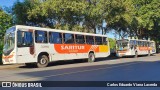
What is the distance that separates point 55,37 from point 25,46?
11.4ft

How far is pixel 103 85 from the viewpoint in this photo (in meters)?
11.2

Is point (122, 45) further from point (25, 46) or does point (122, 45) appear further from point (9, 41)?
point (9, 41)

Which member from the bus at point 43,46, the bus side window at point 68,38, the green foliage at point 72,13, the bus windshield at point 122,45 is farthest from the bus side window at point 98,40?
A: the bus windshield at point 122,45

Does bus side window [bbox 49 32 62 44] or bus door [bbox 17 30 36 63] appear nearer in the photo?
bus door [bbox 17 30 36 63]

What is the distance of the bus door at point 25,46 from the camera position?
19812 mm

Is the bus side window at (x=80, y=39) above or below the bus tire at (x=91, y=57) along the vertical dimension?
above

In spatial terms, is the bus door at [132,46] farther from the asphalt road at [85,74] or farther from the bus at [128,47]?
the asphalt road at [85,74]

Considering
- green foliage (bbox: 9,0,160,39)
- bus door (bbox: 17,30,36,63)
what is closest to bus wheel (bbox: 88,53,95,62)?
green foliage (bbox: 9,0,160,39)

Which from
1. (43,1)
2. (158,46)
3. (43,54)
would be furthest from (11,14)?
(158,46)

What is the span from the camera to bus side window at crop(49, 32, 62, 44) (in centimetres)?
2261

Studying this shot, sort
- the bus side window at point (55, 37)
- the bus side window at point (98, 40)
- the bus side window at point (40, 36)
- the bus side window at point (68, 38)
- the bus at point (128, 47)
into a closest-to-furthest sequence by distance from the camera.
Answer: the bus side window at point (40, 36), the bus side window at point (55, 37), the bus side window at point (68, 38), the bus side window at point (98, 40), the bus at point (128, 47)

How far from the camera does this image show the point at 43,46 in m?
21.6

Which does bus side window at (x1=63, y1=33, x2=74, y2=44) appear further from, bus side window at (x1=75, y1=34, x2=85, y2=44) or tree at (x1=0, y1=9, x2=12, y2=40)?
tree at (x1=0, y1=9, x2=12, y2=40)

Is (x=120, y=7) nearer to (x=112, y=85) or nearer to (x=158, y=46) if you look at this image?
(x=112, y=85)
